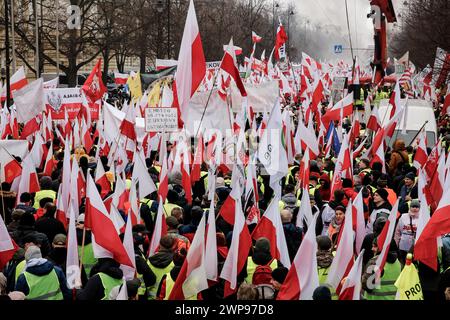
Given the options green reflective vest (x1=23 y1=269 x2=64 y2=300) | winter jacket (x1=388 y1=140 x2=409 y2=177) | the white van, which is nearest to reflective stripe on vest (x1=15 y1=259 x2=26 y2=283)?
green reflective vest (x1=23 y1=269 x2=64 y2=300)

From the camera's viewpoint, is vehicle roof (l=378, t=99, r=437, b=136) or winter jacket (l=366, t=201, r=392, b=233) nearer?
winter jacket (l=366, t=201, r=392, b=233)

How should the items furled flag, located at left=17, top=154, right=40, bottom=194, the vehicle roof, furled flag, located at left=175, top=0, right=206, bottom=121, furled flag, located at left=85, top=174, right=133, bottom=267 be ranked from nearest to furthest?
furled flag, located at left=85, top=174, right=133, bottom=267, furled flag, located at left=175, top=0, right=206, bottom=121, furled flag, located at left=17, top=154, right=40, bottom=194, the vehicle roof

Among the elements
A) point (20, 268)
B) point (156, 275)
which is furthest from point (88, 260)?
point (156, 275)

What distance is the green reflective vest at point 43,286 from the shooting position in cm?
735

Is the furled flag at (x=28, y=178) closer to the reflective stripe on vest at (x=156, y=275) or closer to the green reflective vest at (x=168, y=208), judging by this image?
the green reflective vest at (x=168, y=208)

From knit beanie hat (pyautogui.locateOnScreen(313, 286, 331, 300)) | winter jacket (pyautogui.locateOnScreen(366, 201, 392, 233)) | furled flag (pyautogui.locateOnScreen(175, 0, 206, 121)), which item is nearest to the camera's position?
knit beanie hat (pyautogui.locateOnScreen(313, 286, 331, 300))

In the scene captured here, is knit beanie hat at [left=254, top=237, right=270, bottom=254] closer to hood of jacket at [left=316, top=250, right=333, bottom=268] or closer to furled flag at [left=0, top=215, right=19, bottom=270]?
hood of jacket at [left=316, top=250, right=333, bottom=268]

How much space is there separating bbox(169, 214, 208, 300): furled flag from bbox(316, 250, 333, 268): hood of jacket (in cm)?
110

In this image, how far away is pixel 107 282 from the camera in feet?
24.0

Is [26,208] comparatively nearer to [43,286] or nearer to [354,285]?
[43,286]

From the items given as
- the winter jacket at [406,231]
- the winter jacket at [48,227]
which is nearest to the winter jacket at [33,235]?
the winter jacket at [48,227]

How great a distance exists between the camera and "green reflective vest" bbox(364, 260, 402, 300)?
7.45 meters

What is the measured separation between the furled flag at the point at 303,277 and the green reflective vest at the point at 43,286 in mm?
1811

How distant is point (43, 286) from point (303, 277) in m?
2.09
